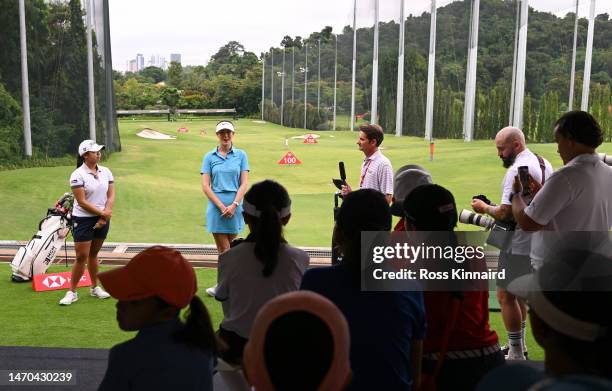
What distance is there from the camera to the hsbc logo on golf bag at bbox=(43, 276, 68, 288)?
4986 mm

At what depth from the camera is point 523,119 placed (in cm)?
820

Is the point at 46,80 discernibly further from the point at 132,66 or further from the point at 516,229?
the point at 516,229

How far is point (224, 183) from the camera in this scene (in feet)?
15.1

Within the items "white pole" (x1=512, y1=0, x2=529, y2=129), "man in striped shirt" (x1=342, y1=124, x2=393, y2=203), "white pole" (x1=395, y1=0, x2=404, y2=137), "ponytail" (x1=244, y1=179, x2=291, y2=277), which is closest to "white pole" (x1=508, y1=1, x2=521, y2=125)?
"white pole" (x1=512, y1=0, x2=529, y2=129)

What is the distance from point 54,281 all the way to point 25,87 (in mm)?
3303

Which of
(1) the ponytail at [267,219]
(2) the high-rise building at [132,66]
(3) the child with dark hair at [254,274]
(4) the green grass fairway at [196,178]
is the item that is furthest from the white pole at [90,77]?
(3) the child with dark hair at [254,274]

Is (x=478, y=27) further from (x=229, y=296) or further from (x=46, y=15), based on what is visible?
(x=229, y=296)

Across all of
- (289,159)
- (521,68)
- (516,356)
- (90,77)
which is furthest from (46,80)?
(516,356)

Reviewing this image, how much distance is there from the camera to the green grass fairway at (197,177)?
295 inches

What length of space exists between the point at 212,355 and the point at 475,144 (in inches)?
307

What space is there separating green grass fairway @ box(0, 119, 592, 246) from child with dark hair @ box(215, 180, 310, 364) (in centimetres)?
476

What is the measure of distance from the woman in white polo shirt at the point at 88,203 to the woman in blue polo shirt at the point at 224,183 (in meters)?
0.69

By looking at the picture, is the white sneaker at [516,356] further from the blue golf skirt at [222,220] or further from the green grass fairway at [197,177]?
the green grass fairway at [197,177]

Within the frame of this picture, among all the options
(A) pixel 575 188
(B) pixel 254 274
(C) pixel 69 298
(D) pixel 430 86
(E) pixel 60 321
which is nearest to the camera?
(B) pixel 254 274
